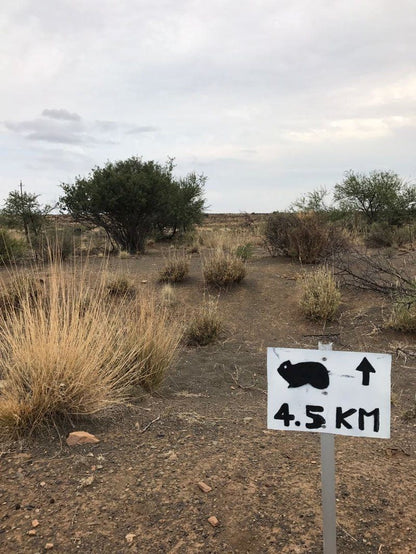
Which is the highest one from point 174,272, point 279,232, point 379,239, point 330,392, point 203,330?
point 279,232

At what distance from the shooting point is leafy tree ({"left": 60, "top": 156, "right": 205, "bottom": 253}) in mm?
17812

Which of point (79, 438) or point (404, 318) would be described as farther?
point (404, 318)

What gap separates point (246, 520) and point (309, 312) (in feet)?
21.8

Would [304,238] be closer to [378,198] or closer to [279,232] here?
[279,232]

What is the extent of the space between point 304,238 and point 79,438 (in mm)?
10298

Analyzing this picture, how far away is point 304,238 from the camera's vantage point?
13.2 m

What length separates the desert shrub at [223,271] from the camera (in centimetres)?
1112

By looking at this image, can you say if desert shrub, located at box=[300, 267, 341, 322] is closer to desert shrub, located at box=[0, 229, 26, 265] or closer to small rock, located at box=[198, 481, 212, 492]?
small rock, located at box=[198, 481, 212, 492]

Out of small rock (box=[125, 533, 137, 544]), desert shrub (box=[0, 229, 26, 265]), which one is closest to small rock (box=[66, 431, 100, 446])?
small rock (box=[125, 533, 137, 544])

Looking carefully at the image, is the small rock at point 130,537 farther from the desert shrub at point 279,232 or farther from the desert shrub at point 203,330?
the desert shrub at point 279,232

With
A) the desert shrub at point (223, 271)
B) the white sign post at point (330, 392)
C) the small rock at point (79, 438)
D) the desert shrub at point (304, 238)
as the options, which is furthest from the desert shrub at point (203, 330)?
the white sign post at point (330, 392)

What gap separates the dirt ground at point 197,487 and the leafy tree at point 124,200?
13446 mm

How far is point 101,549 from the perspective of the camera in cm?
269

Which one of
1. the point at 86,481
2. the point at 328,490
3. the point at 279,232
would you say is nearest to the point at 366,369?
the point at 328,490
